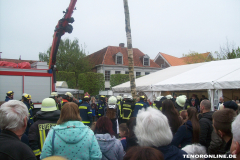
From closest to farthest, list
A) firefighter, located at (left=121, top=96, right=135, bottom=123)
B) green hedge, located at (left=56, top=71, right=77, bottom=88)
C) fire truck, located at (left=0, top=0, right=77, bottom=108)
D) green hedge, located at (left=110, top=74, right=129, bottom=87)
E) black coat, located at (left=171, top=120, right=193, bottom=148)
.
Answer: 1. black coat, located at (left=171, top=120, right=193, bottom=148)
2. firefighter, located at (left=121, top=96, right=135, bottom=123)
3. fire truck, located at (left=0, top=0, right=77, bottom=108)
4. green hedge, located at (left=56, top=71, right=77, bottom=88)
5. green hedge, located at (left=110, top=74, right=129, bottom=87)

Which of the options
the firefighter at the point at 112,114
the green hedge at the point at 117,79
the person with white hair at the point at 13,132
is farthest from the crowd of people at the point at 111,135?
the green hedge at the point at 117,79

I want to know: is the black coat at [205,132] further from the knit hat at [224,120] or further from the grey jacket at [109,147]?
the grey jacket at [109,147]

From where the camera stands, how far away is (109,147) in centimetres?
265

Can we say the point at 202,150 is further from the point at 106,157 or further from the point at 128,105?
the point at 128,105

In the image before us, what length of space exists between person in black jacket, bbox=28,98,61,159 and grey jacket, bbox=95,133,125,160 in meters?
0.91

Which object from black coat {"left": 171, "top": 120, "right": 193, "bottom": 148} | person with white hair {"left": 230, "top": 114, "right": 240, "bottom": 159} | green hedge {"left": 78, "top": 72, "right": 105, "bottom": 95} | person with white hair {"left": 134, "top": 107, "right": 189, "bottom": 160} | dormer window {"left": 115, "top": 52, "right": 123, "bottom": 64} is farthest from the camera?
dormer window {"left": 115, "top": 52, "right": 123, "bottom": 64}

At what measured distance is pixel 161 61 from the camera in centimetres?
4075

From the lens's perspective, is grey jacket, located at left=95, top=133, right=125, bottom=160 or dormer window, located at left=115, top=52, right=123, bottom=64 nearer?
grey jacket, located at left=95, top=133, right=125, bottom=160

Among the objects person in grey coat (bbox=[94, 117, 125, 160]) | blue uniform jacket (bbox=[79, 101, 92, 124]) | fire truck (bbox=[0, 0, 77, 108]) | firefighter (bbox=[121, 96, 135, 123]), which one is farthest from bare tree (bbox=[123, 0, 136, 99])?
person in grey coat (bbox=[94, 117, 125, 160])

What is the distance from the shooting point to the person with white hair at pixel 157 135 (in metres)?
1.78

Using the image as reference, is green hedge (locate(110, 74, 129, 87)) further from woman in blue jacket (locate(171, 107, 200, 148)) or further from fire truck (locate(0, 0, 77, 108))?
woman in blue jacket (locate(171, 107, 200, 148))

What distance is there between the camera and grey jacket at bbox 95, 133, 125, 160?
104 inches

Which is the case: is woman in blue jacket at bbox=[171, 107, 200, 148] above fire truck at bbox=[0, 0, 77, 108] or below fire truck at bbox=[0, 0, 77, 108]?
below

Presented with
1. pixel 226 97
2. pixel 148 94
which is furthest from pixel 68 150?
pixel 226 97
